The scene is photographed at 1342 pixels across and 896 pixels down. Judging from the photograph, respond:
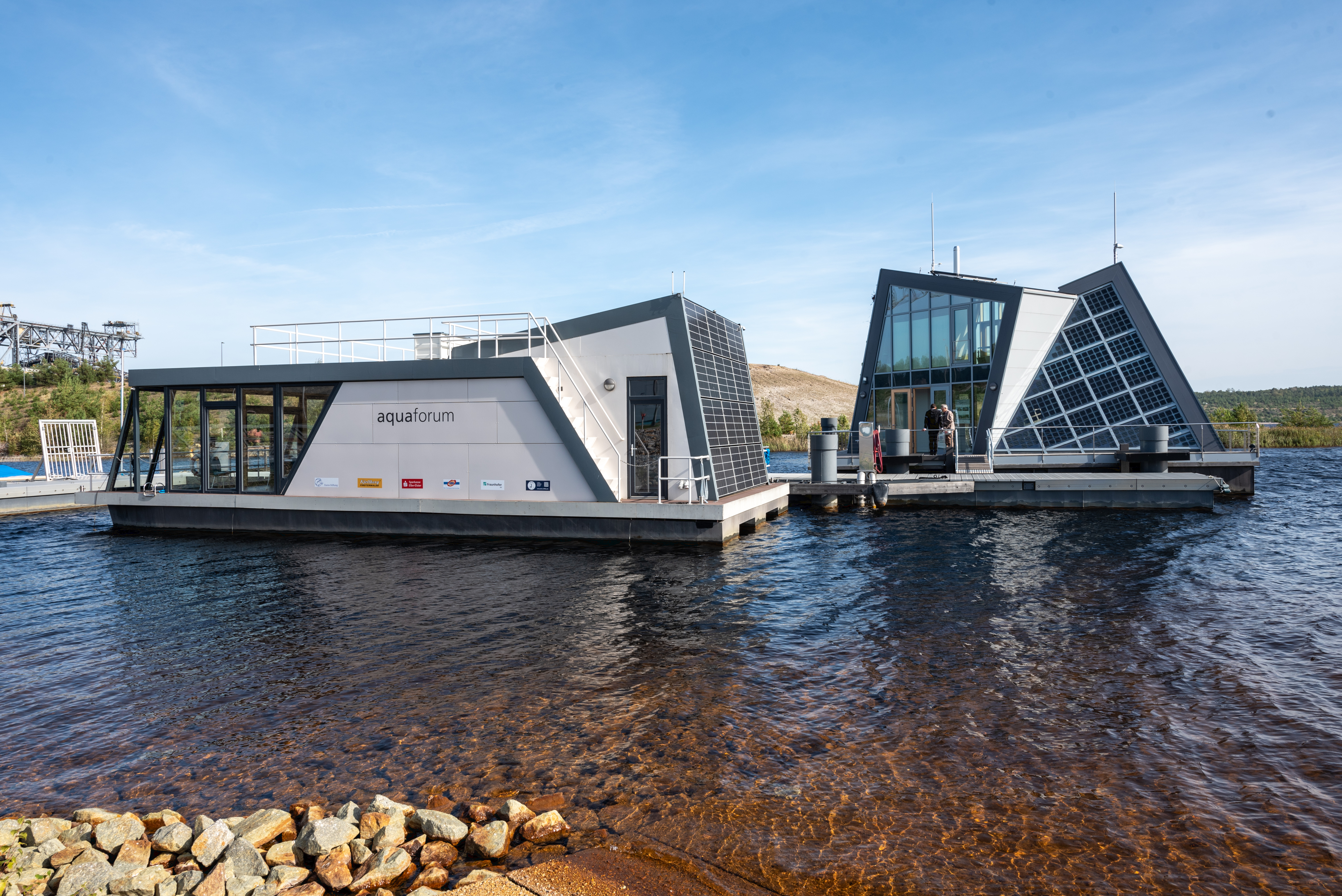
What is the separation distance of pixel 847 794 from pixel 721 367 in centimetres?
1389

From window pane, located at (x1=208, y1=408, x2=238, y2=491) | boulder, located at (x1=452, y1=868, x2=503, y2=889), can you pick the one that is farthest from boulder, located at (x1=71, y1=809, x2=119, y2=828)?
window pane, located at (x1=208, y1=408, x2=238, y2=491)

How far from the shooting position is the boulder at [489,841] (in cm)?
482

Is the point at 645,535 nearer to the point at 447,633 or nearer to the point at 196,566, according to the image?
the point at 447,633

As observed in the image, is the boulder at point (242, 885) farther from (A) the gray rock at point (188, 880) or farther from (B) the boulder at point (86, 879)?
(B) the boulder at point (86, 879)

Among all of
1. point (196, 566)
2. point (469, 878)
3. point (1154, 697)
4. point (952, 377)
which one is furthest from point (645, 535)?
point (952, 377)

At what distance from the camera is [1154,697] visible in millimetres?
7367

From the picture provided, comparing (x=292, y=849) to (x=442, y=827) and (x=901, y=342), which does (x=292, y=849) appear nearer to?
(x=442, y=827)

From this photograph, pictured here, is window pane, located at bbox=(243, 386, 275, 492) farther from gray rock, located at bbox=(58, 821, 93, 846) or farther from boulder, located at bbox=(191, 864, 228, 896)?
boulder, located at bbox=(191, 864, 228, 896)

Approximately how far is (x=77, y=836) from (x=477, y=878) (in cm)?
273

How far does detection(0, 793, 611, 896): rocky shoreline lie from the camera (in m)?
4.47

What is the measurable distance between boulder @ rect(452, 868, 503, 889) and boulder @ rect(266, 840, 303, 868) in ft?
3.62

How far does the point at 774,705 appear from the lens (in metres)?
7.26

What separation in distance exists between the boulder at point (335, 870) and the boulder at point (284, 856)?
0.50 feet

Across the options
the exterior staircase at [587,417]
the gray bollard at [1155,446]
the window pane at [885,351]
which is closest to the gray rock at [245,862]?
the exterior staircase at [587,417]
